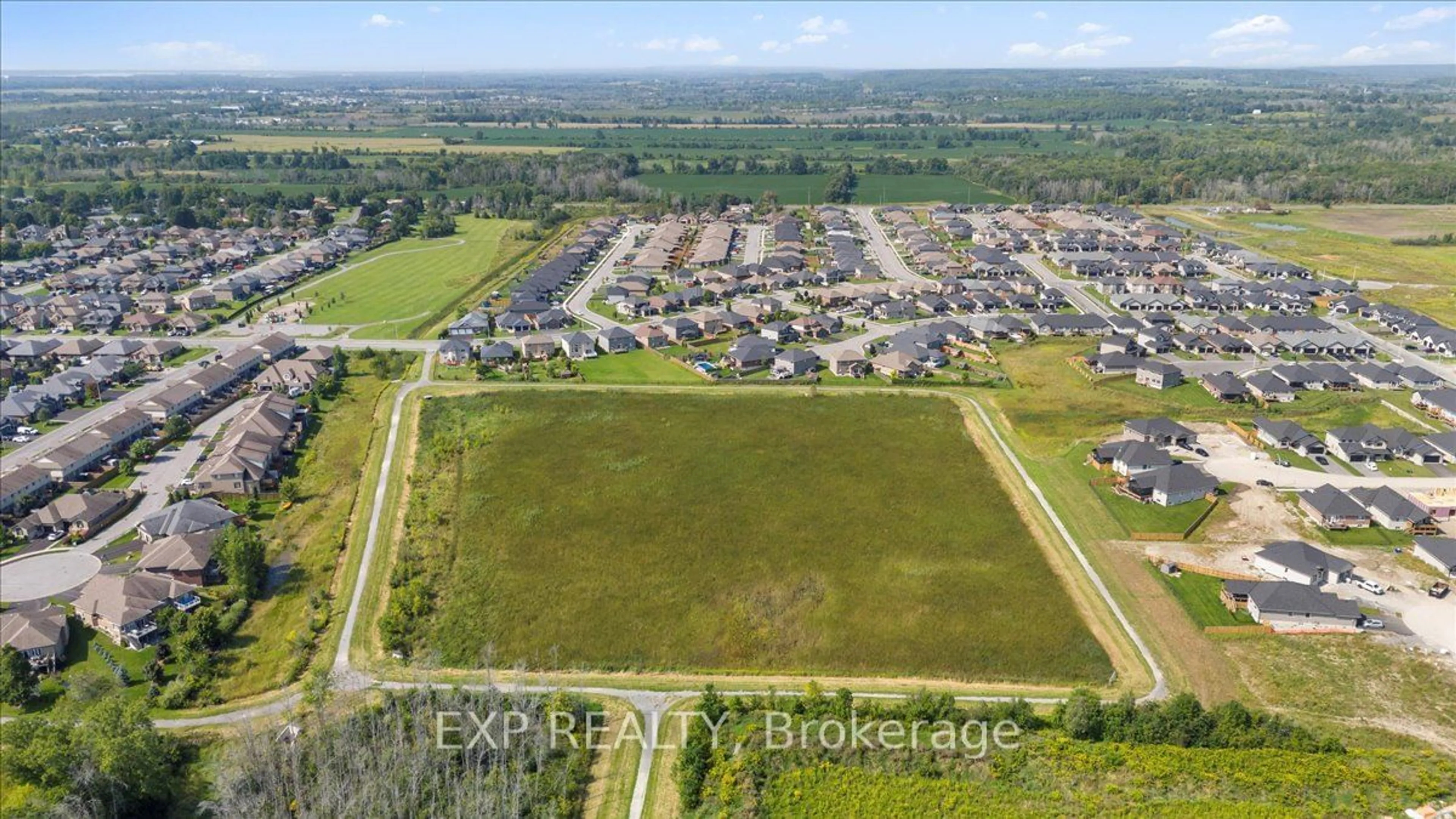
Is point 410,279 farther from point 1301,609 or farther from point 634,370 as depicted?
point 1301,609

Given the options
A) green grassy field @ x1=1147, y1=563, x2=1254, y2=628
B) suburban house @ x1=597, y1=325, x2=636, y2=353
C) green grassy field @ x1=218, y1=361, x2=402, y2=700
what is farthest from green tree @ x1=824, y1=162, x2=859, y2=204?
green grassy field @ x1=1147, y1=563, x2=1254, y2=628

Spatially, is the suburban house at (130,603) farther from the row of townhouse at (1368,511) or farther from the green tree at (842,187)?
the green tree at (842,187)

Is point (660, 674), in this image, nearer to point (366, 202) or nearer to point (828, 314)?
point (828, 314)

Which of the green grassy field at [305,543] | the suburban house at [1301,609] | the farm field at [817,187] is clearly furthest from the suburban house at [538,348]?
the farm field at [817,187]

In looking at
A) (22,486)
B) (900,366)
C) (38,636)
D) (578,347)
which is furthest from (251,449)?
(900,366)

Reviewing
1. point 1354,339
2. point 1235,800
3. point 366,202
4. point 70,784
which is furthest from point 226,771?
point 366,202

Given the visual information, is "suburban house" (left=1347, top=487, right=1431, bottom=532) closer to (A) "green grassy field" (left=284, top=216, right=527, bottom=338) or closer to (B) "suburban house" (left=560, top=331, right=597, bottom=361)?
(B) "suburban house" (left=560, top=331, right=597, bottom=361)
